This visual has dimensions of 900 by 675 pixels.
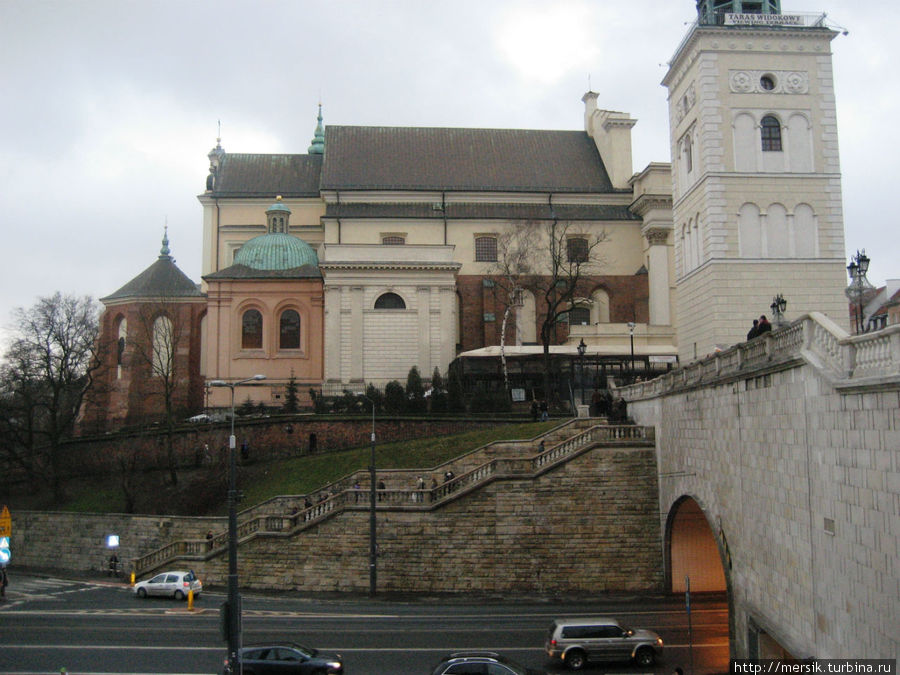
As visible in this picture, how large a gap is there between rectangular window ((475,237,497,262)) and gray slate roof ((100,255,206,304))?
68.0 feet

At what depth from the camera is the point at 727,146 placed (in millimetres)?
40688

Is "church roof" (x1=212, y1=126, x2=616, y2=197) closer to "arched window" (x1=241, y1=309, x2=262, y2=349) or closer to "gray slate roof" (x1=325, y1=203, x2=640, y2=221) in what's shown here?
"gray slate roof" (x1=325, y1=203, x2=640, y2=221)

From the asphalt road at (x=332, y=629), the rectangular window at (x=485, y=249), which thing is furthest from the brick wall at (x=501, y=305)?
the asphalt road at (x=332, y=629)

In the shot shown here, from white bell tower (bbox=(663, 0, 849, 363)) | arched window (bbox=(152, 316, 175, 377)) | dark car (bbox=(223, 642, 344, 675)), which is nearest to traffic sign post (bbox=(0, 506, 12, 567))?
dark car (bbox=(223, 642, 344, 675))

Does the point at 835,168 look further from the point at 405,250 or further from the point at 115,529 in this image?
the point at 115,529

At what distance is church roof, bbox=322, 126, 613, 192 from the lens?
68375mm

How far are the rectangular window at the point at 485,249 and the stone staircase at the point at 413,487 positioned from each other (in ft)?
91.5

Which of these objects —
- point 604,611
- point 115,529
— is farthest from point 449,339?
point 604,611

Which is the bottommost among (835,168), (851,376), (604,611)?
(604,611)

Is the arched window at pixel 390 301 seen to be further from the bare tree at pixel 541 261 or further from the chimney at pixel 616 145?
the chimney at pixel 616 145

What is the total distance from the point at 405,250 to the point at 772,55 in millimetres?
27467

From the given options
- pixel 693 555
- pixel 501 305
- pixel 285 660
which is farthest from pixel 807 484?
pixel 501 305

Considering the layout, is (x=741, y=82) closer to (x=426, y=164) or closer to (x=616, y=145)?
(x=616, y=145)

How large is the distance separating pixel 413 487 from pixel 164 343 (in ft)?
100
